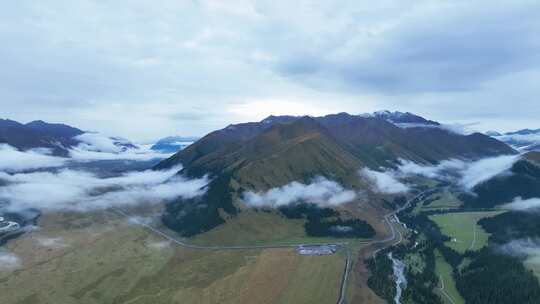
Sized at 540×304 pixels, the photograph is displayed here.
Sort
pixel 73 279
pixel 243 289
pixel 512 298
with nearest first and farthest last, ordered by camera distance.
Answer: pixel 512 298
pixel 243 289
pixel 73 279

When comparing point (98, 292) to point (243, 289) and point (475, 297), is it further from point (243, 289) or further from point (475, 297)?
point (475, 297)

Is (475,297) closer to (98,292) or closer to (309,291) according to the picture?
(309,291)

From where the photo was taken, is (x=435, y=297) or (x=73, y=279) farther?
(x=73, y=279)

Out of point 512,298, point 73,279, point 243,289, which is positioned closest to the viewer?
point 512,298

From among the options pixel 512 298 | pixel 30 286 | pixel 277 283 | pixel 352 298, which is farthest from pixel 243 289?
pixel 512 298

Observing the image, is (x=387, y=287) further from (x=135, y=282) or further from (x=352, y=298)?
(x=135, y=282)

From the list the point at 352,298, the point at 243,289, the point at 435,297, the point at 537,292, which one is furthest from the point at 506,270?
the point at 243,289

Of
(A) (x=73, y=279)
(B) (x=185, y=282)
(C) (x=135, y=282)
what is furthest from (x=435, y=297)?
(A) (x=73, y=279)

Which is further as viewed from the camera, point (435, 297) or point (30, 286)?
point (30, 286)
